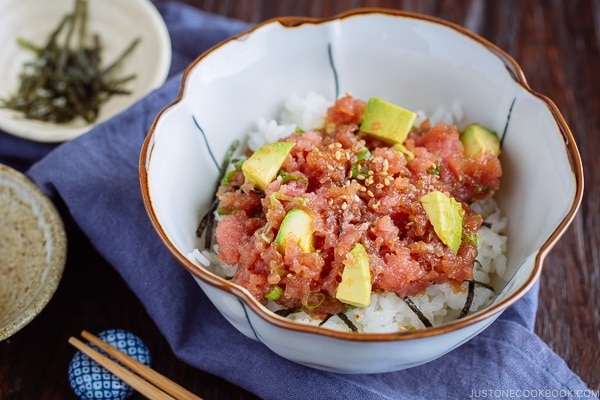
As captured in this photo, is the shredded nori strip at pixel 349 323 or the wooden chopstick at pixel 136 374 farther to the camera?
the wooden chopstick at pixel 136 374

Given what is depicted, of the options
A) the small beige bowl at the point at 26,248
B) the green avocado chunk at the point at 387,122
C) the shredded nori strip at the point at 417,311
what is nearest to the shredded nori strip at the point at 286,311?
the shredded nori strip at the point at 417,311

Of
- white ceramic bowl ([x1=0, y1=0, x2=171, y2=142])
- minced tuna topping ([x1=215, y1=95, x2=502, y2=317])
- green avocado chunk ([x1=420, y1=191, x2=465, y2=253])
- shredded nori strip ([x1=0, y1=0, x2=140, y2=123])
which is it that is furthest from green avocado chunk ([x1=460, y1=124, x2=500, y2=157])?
shredded nori strip ([x1=0, y1=0, x2=140, y2=123])

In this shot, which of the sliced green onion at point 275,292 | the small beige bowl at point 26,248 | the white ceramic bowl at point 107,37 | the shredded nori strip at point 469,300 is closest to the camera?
the sliced green onion at point 275,292

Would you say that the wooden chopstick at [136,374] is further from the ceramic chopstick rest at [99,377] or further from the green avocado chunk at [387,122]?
the green avocado chunk at [387,122]

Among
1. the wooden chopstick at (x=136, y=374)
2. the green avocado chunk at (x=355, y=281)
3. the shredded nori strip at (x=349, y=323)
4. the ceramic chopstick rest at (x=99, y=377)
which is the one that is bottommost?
the ceramic chopstick rest at (x=99, y=377)

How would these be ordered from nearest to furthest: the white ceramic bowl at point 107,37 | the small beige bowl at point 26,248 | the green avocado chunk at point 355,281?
the green avocado chunk at point 355,281 < the small beige bowl at point 26,248 < the white ceramic bowl at point 107,37

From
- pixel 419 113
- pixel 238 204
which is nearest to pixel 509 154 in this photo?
pixel 419 113

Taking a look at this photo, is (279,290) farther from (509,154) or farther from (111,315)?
(509,154)
